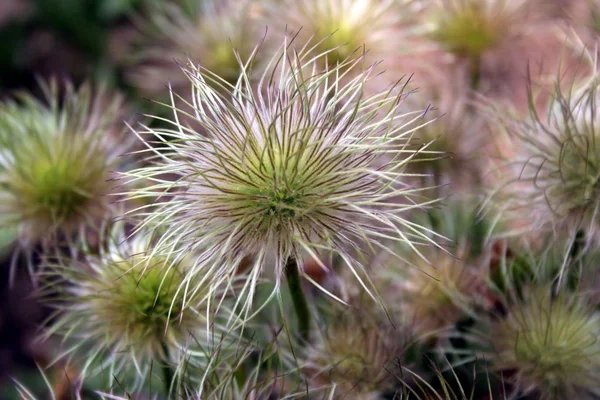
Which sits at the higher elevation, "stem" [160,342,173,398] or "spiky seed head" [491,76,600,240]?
"spiky seed head" [491,76,600,240]

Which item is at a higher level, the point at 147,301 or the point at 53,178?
the point at 53,178

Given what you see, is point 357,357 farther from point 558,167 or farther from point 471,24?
point 471,24

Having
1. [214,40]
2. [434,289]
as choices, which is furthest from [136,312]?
[214,40]

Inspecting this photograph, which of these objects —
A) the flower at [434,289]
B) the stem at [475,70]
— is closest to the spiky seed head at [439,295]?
the flower at [434,289]

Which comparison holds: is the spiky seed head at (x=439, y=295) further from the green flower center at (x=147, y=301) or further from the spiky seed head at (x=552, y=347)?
the green flower center at (x=147, y=301)

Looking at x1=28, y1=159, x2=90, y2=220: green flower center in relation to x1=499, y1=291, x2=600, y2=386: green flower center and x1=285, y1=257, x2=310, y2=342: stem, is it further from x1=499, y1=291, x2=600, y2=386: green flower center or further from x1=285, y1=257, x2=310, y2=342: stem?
x1=499, y1=291, x2=600, y2=386: green flower center

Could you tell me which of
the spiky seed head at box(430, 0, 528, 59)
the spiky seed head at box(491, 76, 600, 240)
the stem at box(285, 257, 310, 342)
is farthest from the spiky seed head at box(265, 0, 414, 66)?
the stem at box(285, 257, 310, 342)
